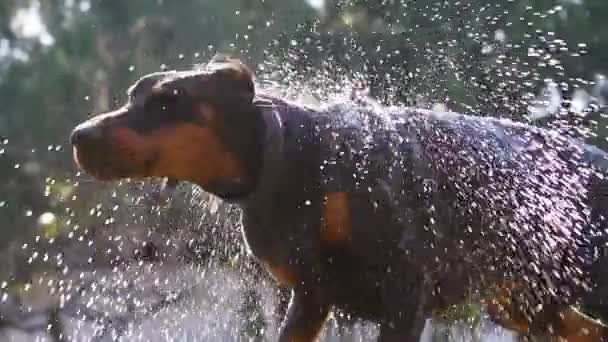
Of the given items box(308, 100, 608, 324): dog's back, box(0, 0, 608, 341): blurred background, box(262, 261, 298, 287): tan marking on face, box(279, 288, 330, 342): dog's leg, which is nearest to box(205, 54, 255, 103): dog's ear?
box(308, 100, 608, 324): dog's back

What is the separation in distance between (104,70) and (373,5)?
180 cm

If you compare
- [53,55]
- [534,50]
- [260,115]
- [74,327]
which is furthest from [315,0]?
[260,115]

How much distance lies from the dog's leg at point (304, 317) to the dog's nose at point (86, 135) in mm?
680

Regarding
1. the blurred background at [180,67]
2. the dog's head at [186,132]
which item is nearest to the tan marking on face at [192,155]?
the dog's head at [186,132]

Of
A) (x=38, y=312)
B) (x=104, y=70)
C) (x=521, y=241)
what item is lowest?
(x=38, y=312)

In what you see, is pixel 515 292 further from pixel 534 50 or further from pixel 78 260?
pixel 78 260

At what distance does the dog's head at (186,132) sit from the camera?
1930 mm

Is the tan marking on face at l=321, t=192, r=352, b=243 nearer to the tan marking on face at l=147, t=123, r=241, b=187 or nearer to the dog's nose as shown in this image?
the tan marking on face at l=147, t=123, r=241, b=187

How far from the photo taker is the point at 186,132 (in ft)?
6.69

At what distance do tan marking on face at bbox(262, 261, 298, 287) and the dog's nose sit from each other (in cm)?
57

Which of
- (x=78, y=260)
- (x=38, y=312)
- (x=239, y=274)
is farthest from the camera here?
(x=38, y=312)

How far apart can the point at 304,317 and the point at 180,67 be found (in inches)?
109

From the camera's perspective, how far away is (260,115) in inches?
83.7

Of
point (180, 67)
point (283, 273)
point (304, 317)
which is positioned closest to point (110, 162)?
point (283, 273)
